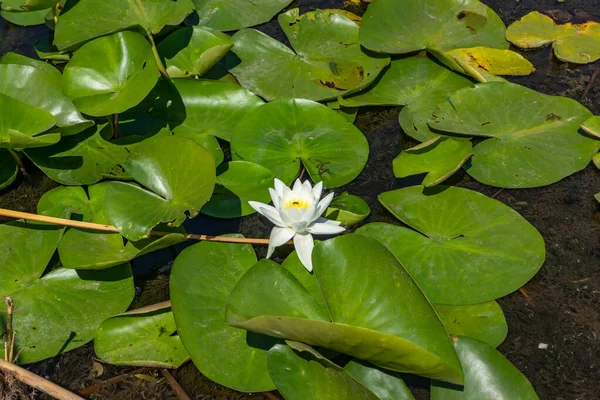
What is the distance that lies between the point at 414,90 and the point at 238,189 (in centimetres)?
116

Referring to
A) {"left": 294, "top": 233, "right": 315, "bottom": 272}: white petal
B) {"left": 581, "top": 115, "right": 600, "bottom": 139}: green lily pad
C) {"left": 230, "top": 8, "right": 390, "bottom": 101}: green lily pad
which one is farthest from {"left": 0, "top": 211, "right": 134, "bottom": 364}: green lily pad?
{"left": 581, "top": 115, "right": 600, "bottom": 139}: green lily pad

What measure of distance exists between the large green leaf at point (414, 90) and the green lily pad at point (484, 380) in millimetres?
1240

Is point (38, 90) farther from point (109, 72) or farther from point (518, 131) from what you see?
point (518, 131)

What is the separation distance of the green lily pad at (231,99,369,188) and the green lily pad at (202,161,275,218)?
0.09m

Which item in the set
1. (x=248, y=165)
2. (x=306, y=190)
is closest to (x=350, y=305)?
(x=306, y=190)

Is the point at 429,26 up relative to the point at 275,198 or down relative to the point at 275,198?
up

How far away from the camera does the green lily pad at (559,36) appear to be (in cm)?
323

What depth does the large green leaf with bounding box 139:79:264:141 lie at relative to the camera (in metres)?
2.81

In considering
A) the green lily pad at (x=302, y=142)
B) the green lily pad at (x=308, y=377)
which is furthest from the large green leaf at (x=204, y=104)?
the green lily pad at (x=308, y=377)

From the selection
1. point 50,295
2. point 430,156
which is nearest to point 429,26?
point 430,156

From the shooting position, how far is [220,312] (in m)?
2.09

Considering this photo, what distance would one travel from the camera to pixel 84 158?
2.68 meters

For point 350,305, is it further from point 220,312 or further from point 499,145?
point 499,145

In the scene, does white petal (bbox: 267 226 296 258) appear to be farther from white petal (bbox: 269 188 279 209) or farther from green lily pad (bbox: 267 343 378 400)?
green lily pad (bbox: 267 343 378 400)
